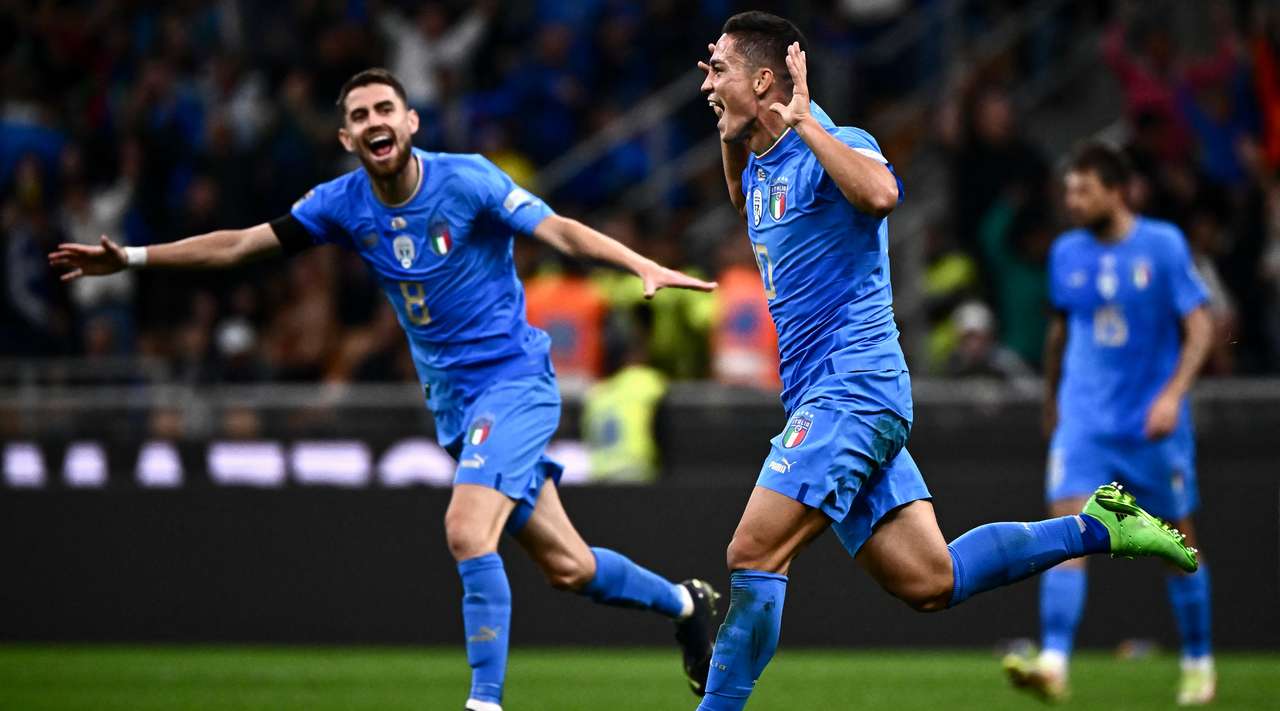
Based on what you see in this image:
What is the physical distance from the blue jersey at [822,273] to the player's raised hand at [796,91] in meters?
0.24

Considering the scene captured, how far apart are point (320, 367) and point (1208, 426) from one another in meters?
6.28

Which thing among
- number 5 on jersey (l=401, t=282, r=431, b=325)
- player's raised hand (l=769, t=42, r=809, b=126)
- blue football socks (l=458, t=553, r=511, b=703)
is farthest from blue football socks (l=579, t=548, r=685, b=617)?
player's raised hand (l=769, t=42, r=809, b=126)

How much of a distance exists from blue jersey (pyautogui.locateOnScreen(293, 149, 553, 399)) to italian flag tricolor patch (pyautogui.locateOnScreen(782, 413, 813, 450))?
6.38ft

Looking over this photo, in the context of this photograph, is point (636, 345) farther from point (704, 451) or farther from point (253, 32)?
point (253, 32)

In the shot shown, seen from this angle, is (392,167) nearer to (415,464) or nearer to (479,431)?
(479,431)

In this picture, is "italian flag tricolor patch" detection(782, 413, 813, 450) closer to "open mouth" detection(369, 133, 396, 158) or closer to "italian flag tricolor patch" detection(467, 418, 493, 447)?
"italian flag tricolor patch" detection(467, 418, 493, 447)

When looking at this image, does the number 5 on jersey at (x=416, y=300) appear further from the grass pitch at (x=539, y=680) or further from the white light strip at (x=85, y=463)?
the white light strip at (x=85, y=463)

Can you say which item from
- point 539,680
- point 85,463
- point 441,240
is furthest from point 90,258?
point 85,463

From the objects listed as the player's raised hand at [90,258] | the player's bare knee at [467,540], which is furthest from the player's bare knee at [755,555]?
the player's raised hand at [90,258]

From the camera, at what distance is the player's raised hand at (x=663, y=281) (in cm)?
656

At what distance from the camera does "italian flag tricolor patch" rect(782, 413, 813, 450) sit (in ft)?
19.8

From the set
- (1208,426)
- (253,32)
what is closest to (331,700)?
(1208,426)

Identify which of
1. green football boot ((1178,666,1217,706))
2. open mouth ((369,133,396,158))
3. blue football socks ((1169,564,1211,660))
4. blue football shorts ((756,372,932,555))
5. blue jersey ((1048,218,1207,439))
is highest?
open mouth ((369,133,396,158))

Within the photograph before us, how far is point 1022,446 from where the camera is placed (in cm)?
1202
